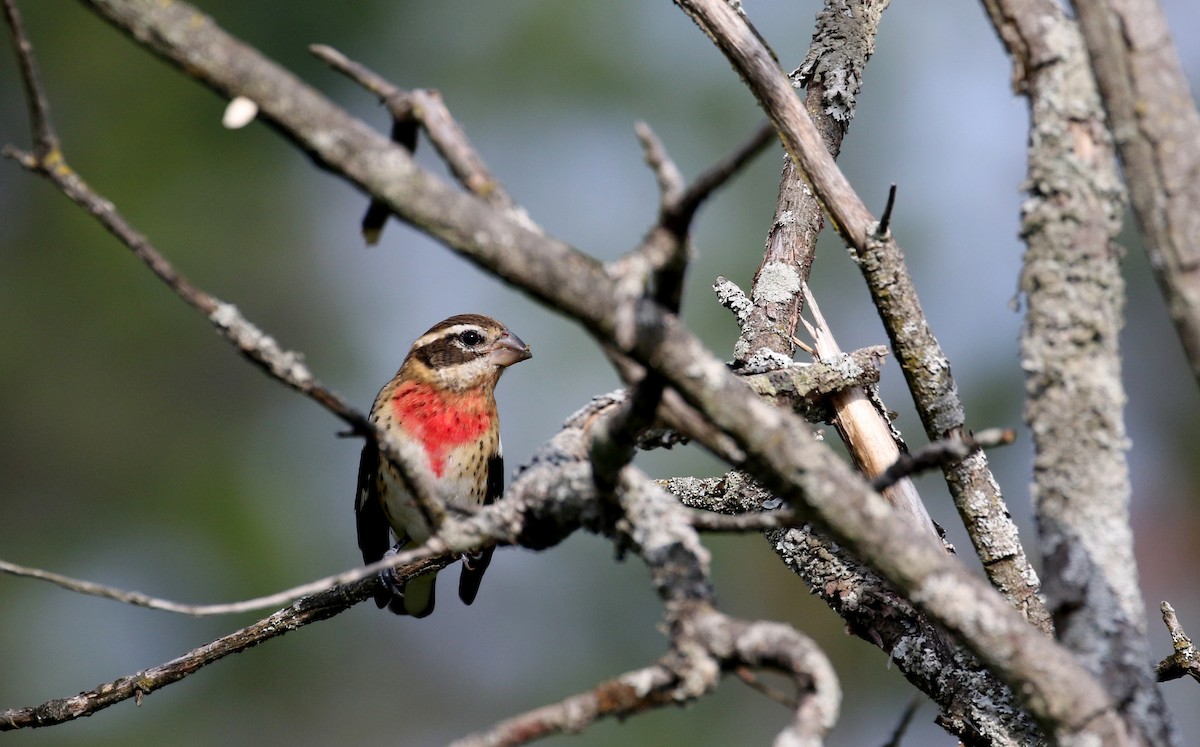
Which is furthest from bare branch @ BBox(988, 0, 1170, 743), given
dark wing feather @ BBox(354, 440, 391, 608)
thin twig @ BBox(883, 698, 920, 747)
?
dark wing feather @ BBox(354, 440, 391, 608)

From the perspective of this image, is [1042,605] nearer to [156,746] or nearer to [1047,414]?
[1047,414]

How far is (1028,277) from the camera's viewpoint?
185cm

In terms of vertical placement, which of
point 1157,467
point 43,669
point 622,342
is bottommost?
point 622,342

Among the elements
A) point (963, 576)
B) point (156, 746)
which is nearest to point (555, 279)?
point (963, 576)

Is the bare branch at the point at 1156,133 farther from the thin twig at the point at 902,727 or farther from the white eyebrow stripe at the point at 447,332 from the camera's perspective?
the white eyebrow stripe at the point at 447,332

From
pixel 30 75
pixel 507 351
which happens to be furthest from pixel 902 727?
pixel 507 351

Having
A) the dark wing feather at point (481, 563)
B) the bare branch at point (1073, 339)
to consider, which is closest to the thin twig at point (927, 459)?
the bare branch at point (1073, 339)

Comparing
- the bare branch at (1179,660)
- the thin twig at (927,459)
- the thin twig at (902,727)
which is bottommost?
the thin twig at (902,727)

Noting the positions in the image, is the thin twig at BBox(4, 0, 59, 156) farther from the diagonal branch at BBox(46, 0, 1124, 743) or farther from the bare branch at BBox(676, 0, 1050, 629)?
the bare branch at BBox(676, 0, 1050, 629)

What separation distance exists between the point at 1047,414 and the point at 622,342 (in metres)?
0.79

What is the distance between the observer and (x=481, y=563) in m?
5.37

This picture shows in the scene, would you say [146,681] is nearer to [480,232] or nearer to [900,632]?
[900,632]

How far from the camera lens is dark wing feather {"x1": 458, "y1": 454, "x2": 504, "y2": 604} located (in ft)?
17.7

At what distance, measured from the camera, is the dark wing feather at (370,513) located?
18.0 ft
